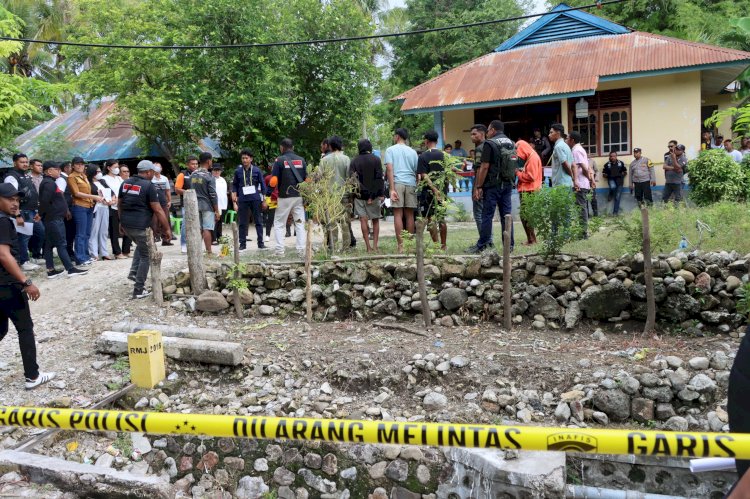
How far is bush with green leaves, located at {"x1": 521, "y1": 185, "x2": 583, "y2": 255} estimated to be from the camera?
7.11m

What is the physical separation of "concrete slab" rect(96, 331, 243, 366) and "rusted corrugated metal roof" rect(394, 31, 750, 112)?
10.4 metres

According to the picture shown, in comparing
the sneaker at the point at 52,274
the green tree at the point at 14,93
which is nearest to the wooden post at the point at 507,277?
the sneaker at the point at 52,274

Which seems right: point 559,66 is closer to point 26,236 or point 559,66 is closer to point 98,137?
point 26,236

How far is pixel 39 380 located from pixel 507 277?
5042 mm

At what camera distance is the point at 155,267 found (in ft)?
25.9

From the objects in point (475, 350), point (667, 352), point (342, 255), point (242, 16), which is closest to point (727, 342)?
point (667, 352)

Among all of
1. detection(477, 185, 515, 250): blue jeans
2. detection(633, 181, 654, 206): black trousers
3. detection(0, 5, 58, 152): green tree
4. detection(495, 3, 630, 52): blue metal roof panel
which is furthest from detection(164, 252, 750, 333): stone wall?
detection(495, 3, 630, 52): blue metal roof panel

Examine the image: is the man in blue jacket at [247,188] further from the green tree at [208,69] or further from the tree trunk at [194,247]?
the green tree at [208,69]

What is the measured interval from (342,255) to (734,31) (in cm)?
1577

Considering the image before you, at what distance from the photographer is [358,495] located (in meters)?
5.15

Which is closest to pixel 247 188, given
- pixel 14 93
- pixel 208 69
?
pixel 14 93

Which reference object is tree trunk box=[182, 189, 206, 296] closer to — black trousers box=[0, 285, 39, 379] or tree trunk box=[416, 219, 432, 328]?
black trousers box=[0, 285, 39, 379]

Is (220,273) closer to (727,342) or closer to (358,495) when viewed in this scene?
(358,495)

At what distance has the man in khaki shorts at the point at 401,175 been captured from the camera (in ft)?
28.3
